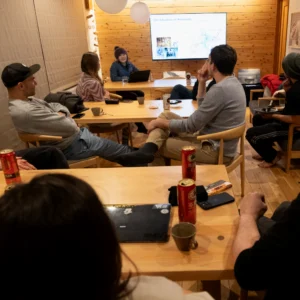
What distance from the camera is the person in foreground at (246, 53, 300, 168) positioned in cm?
296

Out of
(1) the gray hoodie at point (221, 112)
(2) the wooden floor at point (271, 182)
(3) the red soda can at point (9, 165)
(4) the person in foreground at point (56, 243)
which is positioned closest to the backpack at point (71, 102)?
(2) the wooden floor at point (271, 182)

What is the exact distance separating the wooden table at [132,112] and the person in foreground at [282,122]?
774 millimetres

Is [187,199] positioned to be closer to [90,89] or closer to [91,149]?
[91,149]

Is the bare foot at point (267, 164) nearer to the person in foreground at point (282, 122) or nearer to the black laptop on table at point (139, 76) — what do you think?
the person in foreground at point (282, 122)

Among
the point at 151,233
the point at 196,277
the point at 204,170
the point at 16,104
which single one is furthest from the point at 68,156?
the point at 196,277

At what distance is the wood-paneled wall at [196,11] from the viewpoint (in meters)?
6.62

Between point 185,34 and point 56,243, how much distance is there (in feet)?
22.4

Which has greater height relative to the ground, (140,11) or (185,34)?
(140,11)

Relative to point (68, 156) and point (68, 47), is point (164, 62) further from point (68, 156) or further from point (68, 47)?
point (68, 156)

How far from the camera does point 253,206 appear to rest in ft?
3.93

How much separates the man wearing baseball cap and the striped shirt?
0.85m

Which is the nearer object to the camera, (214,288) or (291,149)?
(214,288)

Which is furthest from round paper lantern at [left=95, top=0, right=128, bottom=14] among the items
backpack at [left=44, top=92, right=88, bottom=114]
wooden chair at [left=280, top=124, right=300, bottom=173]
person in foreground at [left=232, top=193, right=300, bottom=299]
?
person in foreground at [left=232, top=193, right=300, bottom=299]

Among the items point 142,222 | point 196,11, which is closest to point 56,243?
point 142,222
